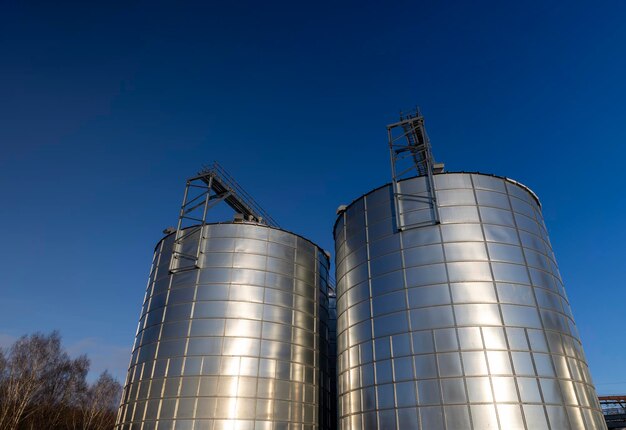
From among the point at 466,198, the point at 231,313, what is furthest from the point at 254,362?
the point at 466,198

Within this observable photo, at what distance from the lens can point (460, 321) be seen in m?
17.6

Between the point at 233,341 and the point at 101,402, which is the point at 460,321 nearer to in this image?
the point at 233,341

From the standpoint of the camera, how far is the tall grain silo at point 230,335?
21.7 meters

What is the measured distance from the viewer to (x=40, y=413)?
149 ft

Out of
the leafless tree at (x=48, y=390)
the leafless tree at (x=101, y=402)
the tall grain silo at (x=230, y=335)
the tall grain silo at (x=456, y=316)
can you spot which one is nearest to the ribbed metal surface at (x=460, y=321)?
the tall grain silo at (x=456, y=316)

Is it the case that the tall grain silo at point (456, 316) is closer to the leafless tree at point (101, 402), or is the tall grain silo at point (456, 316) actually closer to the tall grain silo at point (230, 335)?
the tall grain silo at point (230, 335)

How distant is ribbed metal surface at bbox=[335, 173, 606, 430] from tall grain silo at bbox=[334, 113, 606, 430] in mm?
49

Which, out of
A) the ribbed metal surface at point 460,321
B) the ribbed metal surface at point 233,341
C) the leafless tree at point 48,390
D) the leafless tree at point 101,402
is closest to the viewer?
the ribbed metal surface at point 460,321

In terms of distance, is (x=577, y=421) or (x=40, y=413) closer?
(x=577, y=421)

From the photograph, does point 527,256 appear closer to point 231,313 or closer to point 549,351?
point 549,351

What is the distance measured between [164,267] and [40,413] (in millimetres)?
32981

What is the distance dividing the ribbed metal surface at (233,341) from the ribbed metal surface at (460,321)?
3999 mm

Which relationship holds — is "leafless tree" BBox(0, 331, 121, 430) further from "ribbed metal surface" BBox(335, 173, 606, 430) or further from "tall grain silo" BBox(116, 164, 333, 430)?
"ribbed metal surface" BBox(335, 173, 606, 430)

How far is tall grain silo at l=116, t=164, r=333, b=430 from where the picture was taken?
71.3 ft
